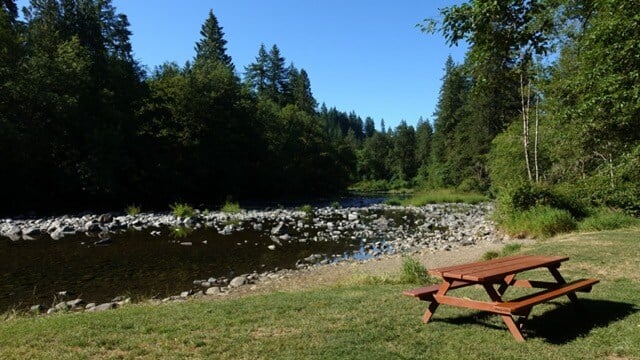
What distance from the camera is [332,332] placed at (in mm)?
5223

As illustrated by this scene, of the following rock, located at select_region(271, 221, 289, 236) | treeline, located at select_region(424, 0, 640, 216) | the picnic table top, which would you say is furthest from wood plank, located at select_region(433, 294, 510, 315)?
rock, located at select_region(271, 221, 289, 236)

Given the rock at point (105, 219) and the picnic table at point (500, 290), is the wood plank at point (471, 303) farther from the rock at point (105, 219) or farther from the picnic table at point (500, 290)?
the rock at point (105, 219)

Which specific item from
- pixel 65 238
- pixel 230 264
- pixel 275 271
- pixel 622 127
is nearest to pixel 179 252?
pixel 230 264

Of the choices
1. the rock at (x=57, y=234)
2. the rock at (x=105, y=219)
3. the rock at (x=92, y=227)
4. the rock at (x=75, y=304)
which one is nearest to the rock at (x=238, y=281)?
the rock at (x=75, y=304)

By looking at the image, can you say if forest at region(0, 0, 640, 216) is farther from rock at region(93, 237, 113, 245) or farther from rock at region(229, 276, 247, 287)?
rock at region(93, 237, 113, 245)

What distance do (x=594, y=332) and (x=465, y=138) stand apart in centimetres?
5393

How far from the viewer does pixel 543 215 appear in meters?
16.5

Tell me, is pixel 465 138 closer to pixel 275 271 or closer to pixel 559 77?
pixel 559 77

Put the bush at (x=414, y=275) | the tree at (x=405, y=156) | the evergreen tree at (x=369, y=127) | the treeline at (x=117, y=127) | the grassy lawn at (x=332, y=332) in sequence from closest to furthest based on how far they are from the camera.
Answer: the grassy lawn at (x=332, y=332) < the bush at (x=414, y=275) < the treeline at (x=117, y=127) < the tree at (x=405, y=156) < the evergreen tree at (x=369, y=127)

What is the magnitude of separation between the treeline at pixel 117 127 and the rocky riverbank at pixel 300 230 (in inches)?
255

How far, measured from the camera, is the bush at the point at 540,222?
52.6 feet

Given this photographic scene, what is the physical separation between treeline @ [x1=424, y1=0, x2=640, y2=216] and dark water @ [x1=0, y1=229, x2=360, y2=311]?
813 cm

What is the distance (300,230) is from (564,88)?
40.2 feet

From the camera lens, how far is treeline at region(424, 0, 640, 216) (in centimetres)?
470
